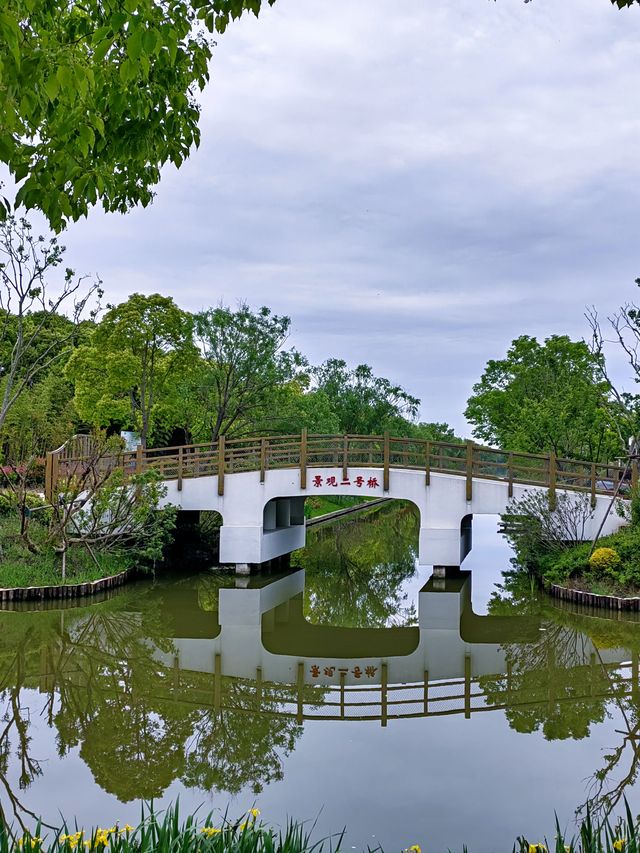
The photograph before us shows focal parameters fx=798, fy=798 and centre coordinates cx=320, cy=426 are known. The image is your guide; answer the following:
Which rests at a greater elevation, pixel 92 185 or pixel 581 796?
pixel 92 185

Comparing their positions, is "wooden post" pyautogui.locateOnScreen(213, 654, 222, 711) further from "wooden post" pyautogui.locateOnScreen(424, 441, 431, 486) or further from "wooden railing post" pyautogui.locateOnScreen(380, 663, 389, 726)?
"wooden post" pyautogui.locateOnScreen(424, 441, 431, 486)

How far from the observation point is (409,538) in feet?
82.6

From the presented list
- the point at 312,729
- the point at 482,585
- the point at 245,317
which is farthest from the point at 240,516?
the point at 312,729

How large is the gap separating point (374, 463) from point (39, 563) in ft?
21.8

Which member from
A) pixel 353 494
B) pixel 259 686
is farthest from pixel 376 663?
pixel 353 494

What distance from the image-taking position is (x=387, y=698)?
26.1 feet

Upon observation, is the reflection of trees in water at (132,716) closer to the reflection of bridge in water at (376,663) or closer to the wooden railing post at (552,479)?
the reflection of bridge in water at (376,663)

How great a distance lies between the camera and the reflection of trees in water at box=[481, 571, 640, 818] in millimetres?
5812

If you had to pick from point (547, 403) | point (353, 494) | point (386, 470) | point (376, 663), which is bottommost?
point (376, 663)

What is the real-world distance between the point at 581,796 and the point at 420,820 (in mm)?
1174

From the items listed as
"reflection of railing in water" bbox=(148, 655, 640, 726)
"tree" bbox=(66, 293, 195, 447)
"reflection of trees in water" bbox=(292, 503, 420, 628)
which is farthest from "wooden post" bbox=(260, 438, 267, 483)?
"reflection of railing in water" bbox=(148, 655, 640, 726)

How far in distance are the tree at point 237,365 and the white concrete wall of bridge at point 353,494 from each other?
Result: 5.02 m

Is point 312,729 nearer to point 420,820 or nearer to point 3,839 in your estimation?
point 420,820

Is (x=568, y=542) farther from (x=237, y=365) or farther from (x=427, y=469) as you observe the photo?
(x=237, y=365)
